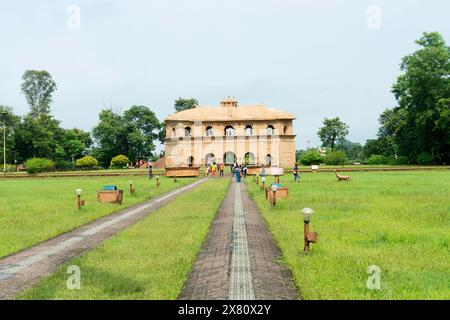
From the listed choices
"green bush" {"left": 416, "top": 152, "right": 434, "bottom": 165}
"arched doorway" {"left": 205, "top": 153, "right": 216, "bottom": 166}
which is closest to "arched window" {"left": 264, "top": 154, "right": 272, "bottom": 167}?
"arched doorway" {"left": 205, "top": 153, "right": 216, "bottom": 166}

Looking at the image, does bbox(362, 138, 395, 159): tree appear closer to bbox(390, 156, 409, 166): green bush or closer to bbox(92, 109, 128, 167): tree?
bbox(390, 156, 409, 166): green bush

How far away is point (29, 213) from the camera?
1388cm

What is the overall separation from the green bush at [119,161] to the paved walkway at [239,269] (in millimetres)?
57267

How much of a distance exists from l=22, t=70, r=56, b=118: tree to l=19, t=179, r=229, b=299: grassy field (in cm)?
6492

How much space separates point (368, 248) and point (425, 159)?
155 feet

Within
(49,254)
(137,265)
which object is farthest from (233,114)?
(137,265)

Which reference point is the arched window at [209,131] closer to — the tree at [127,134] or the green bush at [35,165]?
the tree at [127,134]

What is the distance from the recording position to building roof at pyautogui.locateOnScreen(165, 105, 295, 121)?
63.8 metres

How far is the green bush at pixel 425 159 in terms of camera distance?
50463 mm


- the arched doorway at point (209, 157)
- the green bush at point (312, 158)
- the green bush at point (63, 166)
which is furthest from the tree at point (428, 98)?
the green bush at point (63, 166)

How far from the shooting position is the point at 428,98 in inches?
1940
